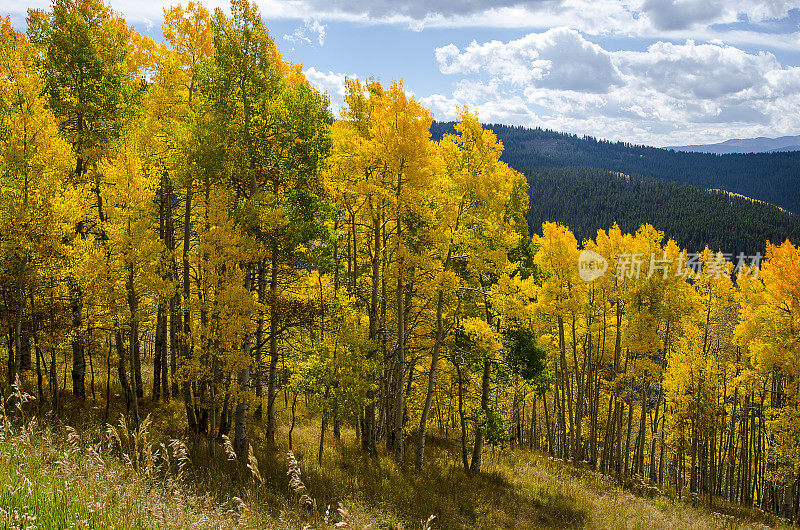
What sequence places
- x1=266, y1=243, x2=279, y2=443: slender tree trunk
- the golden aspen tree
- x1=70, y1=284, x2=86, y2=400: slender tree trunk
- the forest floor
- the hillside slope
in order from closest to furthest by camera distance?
the hillside slope
the forest floor
the golden aspen tree
x1=266, y1=243, x2=279, y2=443: slender tree trunk
x1=70, y1=284, x2=86, y2=400: slender tree trunk

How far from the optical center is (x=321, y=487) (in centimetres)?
1159

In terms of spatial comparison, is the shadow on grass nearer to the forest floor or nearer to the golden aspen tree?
the forest floor

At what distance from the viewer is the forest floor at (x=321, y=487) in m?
4.73

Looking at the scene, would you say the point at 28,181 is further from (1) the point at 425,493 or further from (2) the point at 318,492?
(1) the point at 425,493

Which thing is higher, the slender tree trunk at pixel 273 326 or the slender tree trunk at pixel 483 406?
the slender tree trunk at pixel 273 326

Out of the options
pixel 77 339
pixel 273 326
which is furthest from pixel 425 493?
pixel 77 339

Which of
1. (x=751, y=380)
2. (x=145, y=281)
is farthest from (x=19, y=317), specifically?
(x=751, y=380)

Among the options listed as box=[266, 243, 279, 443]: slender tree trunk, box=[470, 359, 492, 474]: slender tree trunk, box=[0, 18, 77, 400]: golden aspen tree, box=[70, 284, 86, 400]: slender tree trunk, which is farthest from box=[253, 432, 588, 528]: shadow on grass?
box=[0, 18, 77, 400]: golden aspen tree

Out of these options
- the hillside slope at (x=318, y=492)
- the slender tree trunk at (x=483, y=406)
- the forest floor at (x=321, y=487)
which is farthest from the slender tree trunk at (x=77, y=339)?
the slender tree trunk at (x=483, y=406)

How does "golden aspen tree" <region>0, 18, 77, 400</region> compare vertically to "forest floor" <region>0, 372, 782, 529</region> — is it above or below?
above

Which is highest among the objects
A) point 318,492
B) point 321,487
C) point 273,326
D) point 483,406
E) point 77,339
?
point 273,326

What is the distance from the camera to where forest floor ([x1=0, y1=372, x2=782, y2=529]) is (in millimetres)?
4730

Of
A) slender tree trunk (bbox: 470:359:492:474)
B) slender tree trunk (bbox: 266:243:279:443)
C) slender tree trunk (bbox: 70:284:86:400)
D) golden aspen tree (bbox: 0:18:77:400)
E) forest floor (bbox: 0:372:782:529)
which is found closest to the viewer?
forest floor (bbox: 0:372:782:529)

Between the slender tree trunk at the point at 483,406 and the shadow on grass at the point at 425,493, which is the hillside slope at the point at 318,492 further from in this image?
the slender tree trunk at the point at 483,406
